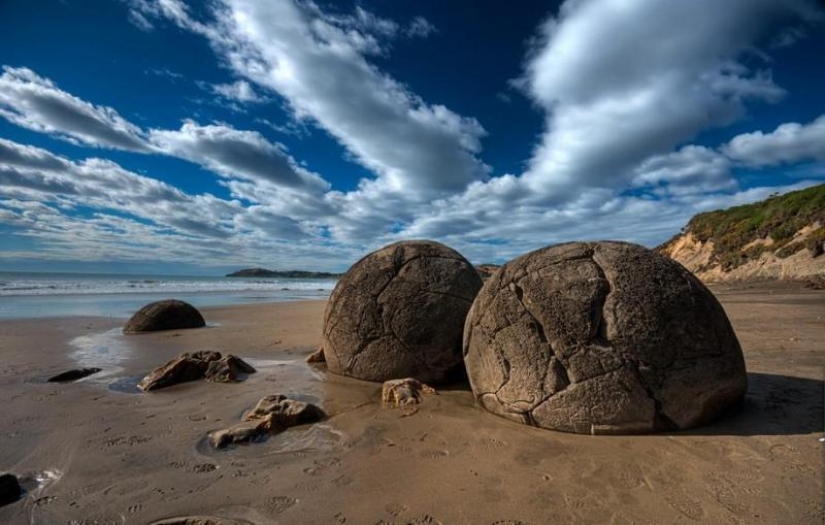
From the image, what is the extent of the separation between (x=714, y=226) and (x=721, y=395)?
2847 centimetres

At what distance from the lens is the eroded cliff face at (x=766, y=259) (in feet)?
54.3

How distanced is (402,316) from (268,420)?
1.96 meters

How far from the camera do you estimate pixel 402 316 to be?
5062 mm

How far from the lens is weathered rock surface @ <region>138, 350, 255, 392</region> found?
522 centimetres

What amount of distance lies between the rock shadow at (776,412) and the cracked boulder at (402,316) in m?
2.57

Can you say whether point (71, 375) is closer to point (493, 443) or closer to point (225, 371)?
point (225, 371)

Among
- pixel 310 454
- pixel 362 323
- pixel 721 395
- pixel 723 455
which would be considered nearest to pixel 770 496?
pixel 723 455

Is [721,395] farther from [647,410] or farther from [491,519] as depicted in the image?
[491,519]

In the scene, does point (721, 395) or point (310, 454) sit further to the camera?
point (721, 395)

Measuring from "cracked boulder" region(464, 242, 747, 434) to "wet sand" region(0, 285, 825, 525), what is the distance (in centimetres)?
18

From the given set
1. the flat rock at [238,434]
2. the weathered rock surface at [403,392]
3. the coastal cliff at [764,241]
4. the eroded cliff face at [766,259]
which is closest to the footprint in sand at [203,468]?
the flat rock at [238,434]

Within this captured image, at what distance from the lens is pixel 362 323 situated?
17.2 feet

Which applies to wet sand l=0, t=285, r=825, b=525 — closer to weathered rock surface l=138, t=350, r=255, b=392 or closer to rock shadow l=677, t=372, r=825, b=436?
rock shadow l=677, t=372, r=825, b=436

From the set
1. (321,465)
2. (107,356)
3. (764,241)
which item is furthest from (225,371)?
(764,241)
